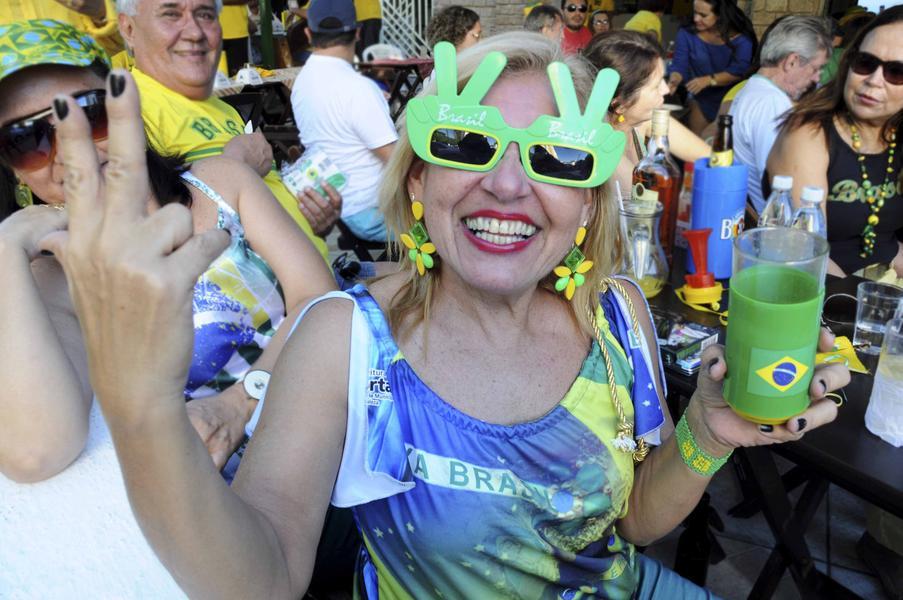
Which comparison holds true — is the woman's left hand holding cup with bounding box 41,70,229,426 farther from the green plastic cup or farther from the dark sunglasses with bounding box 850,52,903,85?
the dark sunglasses with bounding box 850,52,903,85

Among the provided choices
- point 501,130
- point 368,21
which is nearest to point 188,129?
point 501,130

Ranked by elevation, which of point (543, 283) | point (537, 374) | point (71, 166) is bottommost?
point (537, 374)

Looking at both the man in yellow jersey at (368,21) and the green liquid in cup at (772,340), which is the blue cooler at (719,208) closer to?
the green liquid in cup at (772,340)

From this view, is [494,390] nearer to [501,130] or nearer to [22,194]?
[501,130]

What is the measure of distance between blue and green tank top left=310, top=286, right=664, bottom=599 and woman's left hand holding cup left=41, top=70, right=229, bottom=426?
23.2 inches

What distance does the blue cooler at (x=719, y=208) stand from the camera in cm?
246

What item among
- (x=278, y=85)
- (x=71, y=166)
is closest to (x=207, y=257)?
(x=71, y=166)

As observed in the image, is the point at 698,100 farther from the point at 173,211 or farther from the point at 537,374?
the point at 173,211

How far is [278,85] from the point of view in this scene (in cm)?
786

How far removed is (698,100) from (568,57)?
5.87 meters

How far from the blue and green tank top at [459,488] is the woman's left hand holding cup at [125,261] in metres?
0.59

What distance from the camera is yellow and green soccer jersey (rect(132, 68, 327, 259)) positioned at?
8.91 ft

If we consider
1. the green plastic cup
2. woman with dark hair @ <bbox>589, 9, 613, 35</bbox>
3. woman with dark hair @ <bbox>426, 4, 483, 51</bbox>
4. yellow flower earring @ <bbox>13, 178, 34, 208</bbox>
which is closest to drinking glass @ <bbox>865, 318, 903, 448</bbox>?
the green plastic cup

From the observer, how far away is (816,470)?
5.42 ft
